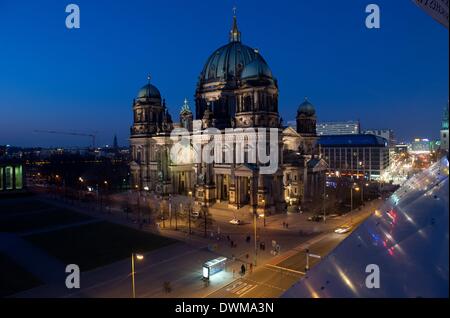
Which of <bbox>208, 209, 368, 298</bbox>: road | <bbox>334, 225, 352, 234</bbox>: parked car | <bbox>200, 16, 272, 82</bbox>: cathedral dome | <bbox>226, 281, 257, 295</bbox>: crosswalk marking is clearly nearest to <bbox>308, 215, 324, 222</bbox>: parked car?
<bbox>334, 225, 352, 234</bbox>: parked car

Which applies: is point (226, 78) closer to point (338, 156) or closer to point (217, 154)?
point (217, 154)

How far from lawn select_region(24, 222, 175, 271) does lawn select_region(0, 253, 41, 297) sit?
185 inches

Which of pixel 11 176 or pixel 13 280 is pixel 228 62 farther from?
pixel 11 176

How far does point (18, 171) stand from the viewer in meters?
95.9

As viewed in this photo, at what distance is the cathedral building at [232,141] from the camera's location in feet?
218

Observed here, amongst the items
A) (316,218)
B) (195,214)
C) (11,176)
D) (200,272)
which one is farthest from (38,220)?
(316,218)

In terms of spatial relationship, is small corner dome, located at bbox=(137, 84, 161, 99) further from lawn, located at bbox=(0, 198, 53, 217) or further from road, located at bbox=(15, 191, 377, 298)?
road, located at bbox=(15, 191, 377, 298)

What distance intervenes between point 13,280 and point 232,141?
155ft

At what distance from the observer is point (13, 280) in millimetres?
32500

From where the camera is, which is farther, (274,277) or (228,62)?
(228,62)

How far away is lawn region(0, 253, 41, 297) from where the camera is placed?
30.3 metres

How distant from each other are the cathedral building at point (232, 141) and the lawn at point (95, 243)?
24037 mm
